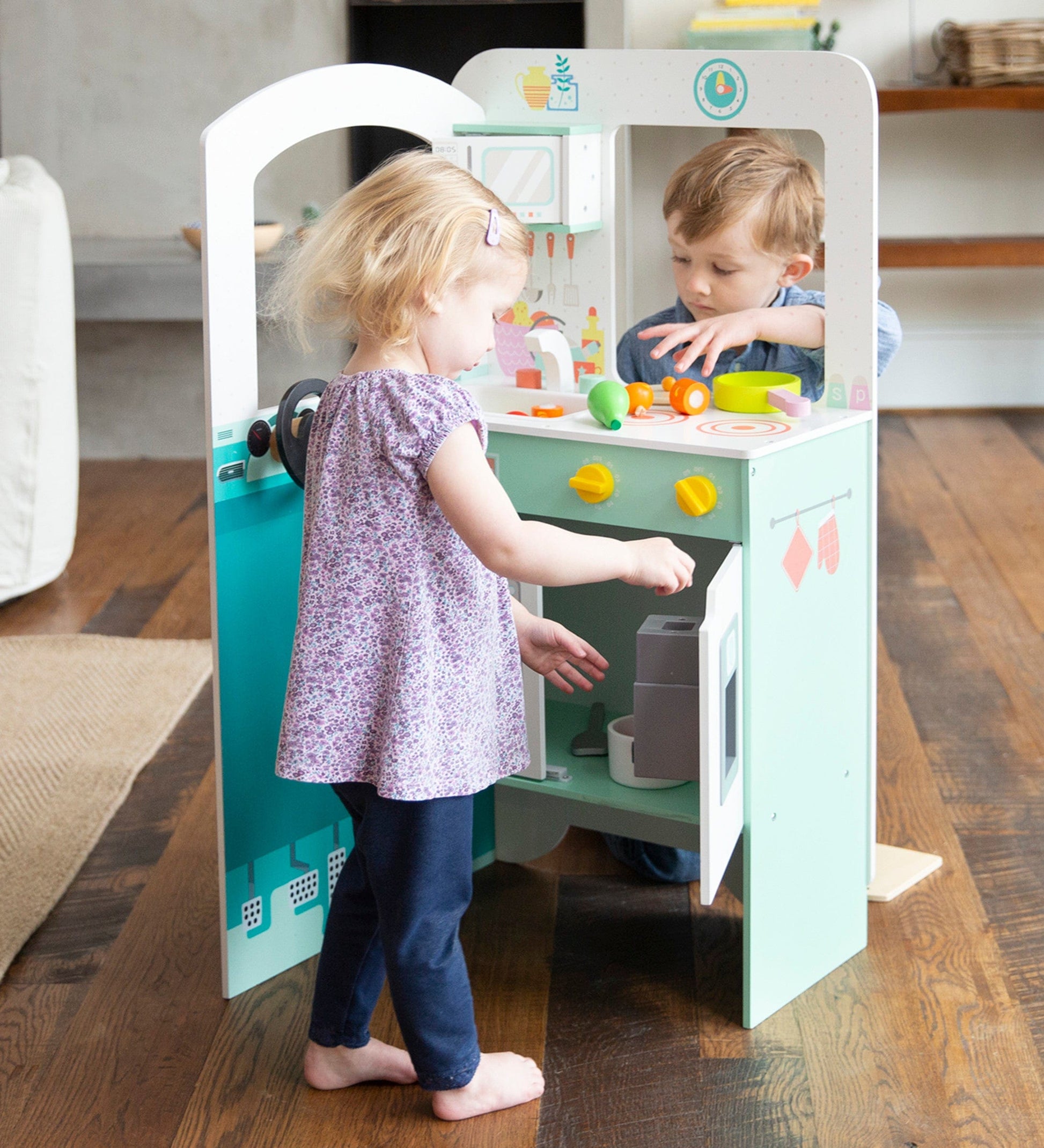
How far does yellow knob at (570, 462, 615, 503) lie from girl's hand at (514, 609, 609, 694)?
142 millimetres

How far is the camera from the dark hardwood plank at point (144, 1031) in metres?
1.35

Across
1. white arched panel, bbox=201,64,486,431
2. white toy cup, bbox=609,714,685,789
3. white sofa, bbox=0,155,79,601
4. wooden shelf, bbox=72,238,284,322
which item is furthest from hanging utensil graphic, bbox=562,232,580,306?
wooden shelf, bbox=72,238,284,322

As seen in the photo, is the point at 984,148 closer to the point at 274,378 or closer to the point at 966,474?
the point at 966,474

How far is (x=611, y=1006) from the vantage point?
1545 millimetres

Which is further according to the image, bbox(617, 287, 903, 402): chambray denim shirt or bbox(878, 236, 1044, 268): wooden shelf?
bbox(878, 236, 1044, 268): wooden shelf

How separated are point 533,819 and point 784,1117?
609 millimetres

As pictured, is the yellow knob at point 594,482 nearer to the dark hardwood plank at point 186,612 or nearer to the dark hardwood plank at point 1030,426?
the dark hardwood plank at point 186,612

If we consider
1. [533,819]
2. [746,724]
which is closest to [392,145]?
[533,819]

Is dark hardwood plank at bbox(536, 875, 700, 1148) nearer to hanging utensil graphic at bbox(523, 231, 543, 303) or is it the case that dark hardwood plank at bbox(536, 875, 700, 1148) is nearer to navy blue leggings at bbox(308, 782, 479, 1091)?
navy blue leggings at bbox(308, 782, 479, 1091)

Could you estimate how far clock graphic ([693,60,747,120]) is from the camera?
1.57 m

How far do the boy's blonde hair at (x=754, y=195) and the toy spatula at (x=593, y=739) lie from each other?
616 millimetres

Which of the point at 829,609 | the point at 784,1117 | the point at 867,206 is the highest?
the point at 867,206

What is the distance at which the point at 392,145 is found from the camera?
14.0ft

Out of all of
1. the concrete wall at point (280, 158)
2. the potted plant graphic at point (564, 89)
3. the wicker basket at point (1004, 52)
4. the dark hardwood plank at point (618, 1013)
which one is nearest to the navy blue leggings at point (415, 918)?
the dark hardwood plank at point (618, 1013)
